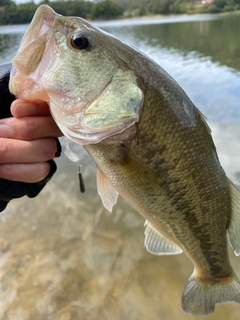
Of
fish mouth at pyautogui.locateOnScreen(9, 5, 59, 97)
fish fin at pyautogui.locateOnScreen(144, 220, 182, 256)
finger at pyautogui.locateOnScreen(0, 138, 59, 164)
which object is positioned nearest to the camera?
fish mouth at pyautogui.locateOnScreen(9, 5, 59, 97)

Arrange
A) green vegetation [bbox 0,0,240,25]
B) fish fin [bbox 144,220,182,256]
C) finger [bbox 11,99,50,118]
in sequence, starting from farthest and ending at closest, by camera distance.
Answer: green vegetation [bbox 0,0,240,25]
fish fin [bbox 144,220,182,256]
finger [bbox 11,99,50,118]

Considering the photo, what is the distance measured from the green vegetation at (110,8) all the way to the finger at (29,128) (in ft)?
99.9

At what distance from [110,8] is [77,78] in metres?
52.8

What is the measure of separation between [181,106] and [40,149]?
0.68m

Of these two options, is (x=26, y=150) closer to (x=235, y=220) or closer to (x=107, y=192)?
(x=107, y=192)

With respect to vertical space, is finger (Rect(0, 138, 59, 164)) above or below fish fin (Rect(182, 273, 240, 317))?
above

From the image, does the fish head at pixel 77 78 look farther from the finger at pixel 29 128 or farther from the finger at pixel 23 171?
the finger at pixel 23 171

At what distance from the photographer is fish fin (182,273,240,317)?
1795 millimetres

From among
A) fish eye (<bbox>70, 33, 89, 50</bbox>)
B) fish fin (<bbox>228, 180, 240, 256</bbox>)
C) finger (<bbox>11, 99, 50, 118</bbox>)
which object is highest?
fish eye (<bbox>70, 33, 89, 50</bbox>)

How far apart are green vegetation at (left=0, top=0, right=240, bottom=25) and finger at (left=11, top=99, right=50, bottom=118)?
30.5 m

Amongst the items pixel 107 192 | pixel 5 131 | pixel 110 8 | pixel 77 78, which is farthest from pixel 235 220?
pixel 110 8

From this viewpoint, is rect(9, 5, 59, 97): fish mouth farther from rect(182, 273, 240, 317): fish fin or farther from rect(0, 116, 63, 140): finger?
rect(182, 273, 240, 317): fish fin

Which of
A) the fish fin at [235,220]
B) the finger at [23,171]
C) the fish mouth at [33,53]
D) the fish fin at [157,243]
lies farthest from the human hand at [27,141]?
the fish fin at [235,220]

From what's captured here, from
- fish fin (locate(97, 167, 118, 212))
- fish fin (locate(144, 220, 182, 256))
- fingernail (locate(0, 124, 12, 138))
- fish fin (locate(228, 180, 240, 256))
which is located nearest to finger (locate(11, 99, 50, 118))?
fingernail (locate(0, 124, 12, 138))
